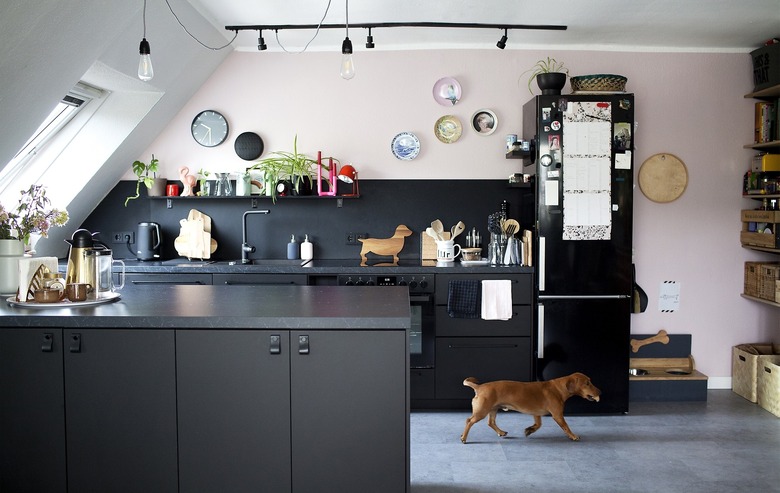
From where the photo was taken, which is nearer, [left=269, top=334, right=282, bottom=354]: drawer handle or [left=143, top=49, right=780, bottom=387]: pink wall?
[left=269, top=334, right=282, bottom=354]: drawer handle

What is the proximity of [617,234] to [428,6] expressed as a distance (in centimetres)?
188

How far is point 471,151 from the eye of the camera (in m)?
5.10

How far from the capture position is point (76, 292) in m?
2.88

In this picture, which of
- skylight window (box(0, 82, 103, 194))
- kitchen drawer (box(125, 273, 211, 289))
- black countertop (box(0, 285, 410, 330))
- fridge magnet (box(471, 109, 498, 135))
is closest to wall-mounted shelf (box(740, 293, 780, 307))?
fridge magnet (box(471, 109, 498, 135))

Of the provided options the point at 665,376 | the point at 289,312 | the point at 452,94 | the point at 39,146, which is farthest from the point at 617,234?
the point at 39,146

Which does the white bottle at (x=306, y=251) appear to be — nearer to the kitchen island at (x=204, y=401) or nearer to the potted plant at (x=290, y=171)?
the potted plant at (x=290, y=171)

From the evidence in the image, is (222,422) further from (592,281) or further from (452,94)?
(452,94)

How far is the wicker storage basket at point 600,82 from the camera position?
4523 mm

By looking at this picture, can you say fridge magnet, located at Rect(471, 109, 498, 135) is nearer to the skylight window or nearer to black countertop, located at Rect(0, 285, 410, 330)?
black countertop, located at Rect(0, 285, 410, 330)

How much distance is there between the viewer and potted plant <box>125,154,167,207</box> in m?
4.99

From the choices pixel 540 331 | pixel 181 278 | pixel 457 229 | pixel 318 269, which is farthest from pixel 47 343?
Answer: pixel 457 229

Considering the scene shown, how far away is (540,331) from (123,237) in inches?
124

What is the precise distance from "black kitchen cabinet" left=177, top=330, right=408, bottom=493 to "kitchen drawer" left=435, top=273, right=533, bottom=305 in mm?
1991

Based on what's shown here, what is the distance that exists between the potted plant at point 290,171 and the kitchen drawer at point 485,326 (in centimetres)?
138
